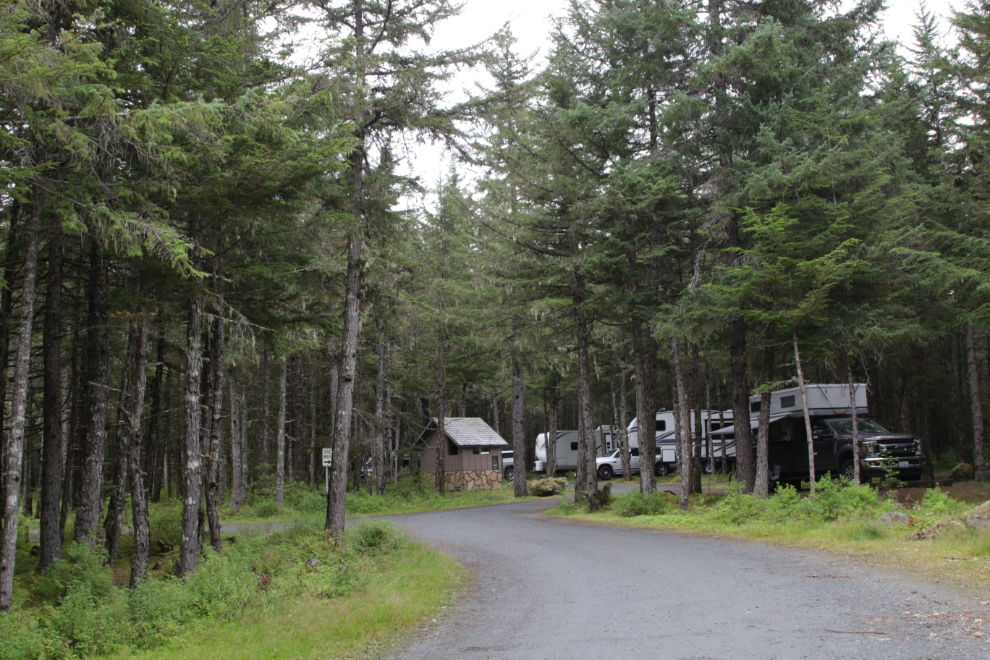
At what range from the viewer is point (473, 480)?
32.9m

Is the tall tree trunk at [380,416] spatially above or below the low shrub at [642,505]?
above

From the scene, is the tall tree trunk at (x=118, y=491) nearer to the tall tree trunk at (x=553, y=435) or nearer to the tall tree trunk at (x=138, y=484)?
the tall tree trunk at (x=138, y=484)

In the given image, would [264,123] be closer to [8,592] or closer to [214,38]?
[214,38]

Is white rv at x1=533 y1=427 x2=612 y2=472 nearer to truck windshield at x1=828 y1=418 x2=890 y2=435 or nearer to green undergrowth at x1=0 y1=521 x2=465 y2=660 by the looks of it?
truck windshield at x1=828 y1=418 x2=890 y2=435

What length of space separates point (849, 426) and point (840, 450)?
0.79 m

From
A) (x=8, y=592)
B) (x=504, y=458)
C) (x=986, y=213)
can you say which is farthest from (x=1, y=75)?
(x=504, y=458)

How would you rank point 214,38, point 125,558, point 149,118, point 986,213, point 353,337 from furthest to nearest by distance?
point 986,213 → point 125,558 → point 353,337 → point 214,38 → point 149,118

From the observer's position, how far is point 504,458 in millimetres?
39438

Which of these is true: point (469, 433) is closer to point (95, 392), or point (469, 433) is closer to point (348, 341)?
point (348, 341)

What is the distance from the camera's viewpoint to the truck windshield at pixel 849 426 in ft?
55.2

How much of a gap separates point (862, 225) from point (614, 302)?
18.7 ft

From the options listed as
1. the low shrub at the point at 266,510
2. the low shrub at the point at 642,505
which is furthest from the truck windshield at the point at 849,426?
the low shrub at the point at 266,510

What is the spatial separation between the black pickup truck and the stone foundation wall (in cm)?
1667

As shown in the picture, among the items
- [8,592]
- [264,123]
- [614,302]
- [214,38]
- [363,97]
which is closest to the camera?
[8,592]
